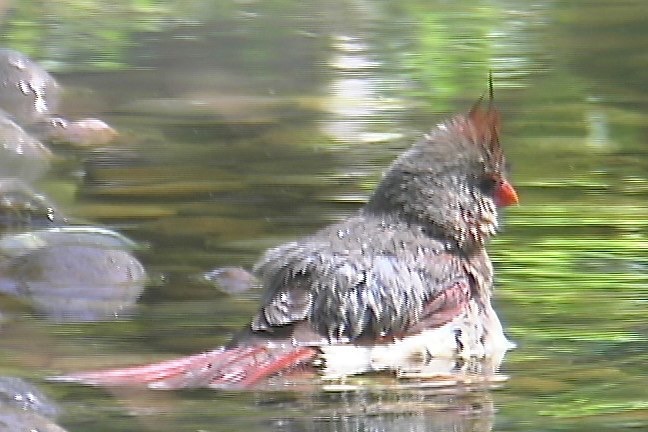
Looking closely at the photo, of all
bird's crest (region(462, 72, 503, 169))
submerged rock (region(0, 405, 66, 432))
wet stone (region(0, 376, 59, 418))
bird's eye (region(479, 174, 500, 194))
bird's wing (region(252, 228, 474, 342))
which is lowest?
wet stone (region(0, 376, 59, 418))

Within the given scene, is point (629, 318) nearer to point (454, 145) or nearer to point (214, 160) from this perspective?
point (454, 145)

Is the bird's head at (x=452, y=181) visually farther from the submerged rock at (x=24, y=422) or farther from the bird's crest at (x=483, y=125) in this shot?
the submerged rock at (x=24, y=422)

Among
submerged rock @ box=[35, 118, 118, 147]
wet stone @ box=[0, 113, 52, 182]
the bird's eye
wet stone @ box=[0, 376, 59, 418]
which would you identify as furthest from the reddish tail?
submerged rock @ box=[35, 118, 118, 147]

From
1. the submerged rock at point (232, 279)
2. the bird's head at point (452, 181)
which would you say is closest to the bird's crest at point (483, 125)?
the bird's head at point (452, 181)

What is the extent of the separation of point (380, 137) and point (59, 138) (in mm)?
1709

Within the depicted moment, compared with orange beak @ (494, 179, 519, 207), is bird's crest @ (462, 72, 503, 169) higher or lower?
higher

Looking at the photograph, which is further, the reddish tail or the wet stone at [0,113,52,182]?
the wet stone at [0,113,52,182]

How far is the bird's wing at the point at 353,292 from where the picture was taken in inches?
190

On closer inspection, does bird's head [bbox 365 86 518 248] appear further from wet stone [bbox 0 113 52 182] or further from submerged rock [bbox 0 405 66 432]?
wet stone [bbox 0 113 52 182]

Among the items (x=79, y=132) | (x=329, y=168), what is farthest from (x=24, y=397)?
(x=79, y=132)

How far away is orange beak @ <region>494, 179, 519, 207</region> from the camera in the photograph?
5309mm

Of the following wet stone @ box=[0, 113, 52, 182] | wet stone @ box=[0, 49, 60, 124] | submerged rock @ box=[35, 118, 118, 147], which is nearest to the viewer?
wet stone @ box=[0, 113, 52, 182]

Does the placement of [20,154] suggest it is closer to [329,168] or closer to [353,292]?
[329,168]

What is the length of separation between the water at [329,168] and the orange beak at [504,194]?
0.42 m
